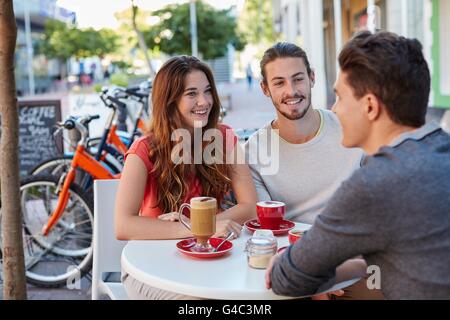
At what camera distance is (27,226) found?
4500mm

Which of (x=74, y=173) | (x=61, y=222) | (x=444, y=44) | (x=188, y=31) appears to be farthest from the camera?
(x=188, y=31)

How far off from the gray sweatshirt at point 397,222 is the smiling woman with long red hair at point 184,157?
0.95 metres

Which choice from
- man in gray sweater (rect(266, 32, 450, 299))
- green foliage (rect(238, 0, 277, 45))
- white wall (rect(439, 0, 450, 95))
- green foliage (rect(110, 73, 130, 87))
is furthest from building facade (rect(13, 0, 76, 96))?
man in gray sweater (rect(266, 32, 450, 299))

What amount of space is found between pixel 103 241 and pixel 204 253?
902 mm

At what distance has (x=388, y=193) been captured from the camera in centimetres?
141

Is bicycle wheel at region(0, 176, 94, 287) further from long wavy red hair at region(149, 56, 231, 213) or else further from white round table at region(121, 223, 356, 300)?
white round table at region(121, 223, 356, 300)

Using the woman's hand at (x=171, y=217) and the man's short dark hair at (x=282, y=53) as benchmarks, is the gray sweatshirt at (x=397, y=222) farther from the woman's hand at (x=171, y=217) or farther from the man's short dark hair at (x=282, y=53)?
the man's short dark hair at (x=282, y=53)

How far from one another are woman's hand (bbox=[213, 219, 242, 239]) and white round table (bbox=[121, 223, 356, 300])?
65 mm

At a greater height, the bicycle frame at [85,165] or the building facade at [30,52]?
the building facade at [30,52]

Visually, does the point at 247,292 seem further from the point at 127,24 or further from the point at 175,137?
the point at 127,24

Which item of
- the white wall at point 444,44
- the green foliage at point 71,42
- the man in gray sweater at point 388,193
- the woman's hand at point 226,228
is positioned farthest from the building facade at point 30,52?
the man in gray sweater at point 388,193

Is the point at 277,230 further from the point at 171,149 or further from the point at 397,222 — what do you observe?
the point at 397,222

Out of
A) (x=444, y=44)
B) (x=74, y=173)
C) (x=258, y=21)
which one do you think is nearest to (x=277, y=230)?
(x=74, y=173)

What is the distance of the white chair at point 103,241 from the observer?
8.72 feet
